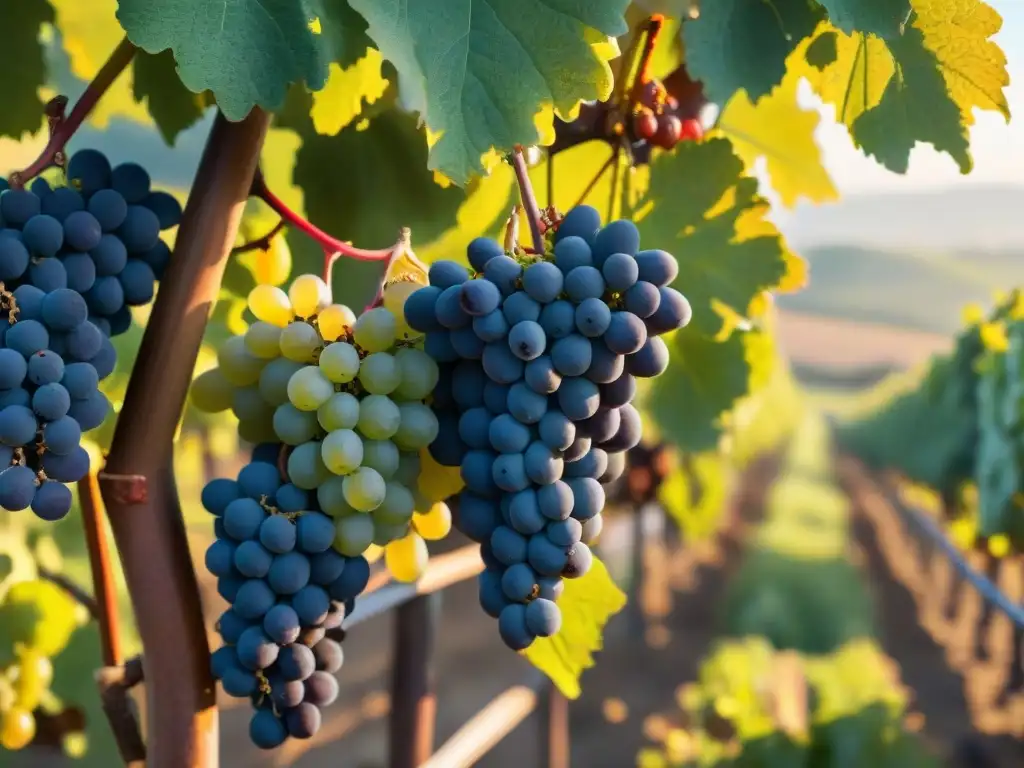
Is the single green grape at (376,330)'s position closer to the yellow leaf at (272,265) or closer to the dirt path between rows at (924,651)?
the yellow leaf at (272,265)

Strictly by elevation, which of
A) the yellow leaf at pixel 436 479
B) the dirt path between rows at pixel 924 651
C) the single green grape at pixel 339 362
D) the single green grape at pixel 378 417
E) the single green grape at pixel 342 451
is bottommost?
the dirt path between rows at pixel 924 651

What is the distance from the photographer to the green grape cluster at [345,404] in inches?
19.5

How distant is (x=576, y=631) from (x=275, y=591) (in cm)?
22

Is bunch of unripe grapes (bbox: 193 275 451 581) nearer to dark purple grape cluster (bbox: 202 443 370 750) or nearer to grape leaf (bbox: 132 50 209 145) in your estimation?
dark purple grape cluster (bbox: 202 443 370 750)

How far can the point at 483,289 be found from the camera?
17.5 inches

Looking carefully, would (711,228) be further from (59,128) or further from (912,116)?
(59,128)

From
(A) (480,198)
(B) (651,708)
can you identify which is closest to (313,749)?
(B) (651,708)

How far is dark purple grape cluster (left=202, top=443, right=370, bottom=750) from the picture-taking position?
19.5 inches

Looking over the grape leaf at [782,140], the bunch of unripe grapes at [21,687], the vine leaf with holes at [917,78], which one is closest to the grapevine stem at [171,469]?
the vine leaf with holes at [917,78]

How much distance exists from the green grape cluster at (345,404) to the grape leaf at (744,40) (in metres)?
0.24

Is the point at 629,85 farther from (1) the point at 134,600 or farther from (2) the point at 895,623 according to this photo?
(2) the point at 895,623

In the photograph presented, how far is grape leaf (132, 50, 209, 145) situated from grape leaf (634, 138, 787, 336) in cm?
34

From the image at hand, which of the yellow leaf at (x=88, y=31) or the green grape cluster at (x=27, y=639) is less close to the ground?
the yellow leaf at (x=88, y=31)

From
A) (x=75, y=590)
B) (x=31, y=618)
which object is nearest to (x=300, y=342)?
(x=75, y=590)
